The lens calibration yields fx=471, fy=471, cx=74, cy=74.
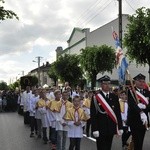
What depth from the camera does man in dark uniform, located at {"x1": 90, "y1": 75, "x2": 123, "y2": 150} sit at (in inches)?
341

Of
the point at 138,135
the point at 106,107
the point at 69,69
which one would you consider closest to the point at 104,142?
the point at 106,107

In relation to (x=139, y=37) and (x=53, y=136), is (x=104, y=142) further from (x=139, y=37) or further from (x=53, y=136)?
(x=139, y=37)

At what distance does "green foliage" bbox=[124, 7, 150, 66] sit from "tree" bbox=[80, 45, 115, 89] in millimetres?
19549

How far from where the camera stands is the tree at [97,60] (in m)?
50.8

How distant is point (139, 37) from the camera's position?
29.7 metres

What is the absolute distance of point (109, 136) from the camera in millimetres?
8711

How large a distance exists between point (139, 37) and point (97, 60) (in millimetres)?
21498

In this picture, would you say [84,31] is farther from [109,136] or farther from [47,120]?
[109,136]

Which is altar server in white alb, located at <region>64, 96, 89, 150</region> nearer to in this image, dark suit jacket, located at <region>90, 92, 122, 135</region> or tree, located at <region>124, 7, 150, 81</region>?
dark suit jacket, located at <region>90, 92, 122, 135</region>

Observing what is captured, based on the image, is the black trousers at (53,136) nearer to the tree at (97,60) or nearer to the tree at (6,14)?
the tree at (6,14)

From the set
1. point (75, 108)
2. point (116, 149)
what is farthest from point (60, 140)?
point (116, 149)

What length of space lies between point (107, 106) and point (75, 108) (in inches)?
82.9

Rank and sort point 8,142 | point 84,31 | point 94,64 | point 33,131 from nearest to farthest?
point 8,142, point 33,131, point 94,64, point 84,31

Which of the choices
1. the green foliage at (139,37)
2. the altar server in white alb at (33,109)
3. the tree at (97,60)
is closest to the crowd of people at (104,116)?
the altar server in white alb at (33,109)
